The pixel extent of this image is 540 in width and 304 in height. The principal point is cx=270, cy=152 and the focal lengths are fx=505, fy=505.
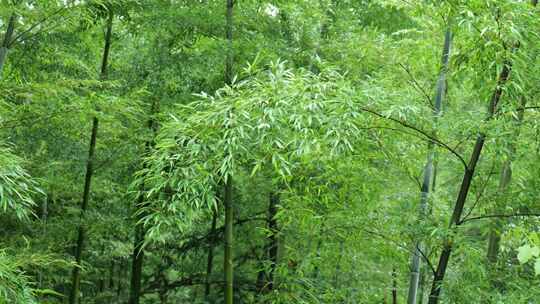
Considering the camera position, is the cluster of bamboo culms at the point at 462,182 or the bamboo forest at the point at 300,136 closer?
the bamboo forest at the point at 300,136

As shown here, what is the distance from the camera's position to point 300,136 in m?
2.60

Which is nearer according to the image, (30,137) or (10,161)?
(10,161)

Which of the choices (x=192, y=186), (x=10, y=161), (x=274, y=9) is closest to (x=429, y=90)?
(x=274, y=9)

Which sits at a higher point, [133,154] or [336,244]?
[133,154]

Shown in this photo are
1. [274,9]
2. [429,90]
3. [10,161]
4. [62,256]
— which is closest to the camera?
[10,161]

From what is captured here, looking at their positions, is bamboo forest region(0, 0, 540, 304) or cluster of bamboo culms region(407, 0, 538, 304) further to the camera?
cluster of bamboo culms region(407, 0, 538, 304)

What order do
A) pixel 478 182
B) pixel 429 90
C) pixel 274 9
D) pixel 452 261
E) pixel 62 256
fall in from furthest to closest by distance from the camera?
1. pixel 62 256
2. pixel 274 9
3. pixel 429 90
4. pixel 452 261
5. pixel 478 182

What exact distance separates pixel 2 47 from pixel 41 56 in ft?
3.63

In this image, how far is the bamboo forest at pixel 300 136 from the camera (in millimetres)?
2650

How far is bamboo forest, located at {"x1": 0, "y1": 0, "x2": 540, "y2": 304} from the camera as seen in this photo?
265 centimetres

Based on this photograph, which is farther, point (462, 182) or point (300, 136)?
point (462, 182)

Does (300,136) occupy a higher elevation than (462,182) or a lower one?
higher

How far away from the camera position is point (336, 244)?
391cm

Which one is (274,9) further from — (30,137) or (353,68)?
(30,137)
